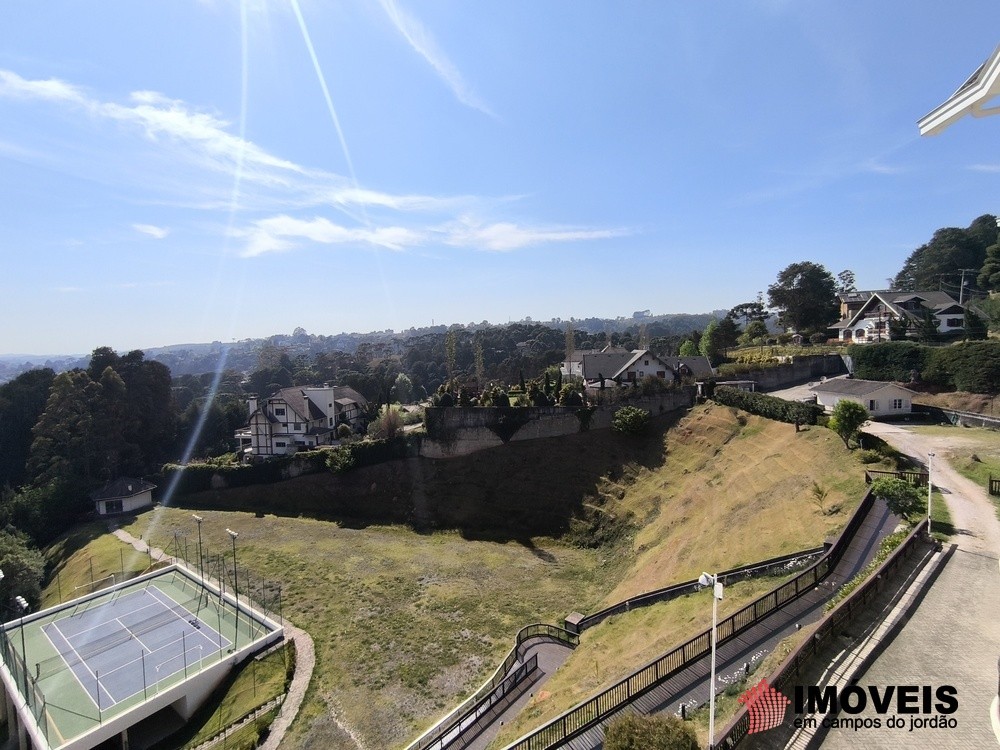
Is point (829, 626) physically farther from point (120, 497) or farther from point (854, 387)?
point (120, 497)

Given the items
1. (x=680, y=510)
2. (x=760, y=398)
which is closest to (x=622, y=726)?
(x=680, y=510)

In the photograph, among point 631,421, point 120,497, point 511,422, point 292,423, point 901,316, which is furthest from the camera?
point 292,423

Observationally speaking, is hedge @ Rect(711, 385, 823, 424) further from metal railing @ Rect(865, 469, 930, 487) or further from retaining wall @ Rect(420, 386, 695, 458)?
metal railing @ Rect(865, 469, 930, 487)

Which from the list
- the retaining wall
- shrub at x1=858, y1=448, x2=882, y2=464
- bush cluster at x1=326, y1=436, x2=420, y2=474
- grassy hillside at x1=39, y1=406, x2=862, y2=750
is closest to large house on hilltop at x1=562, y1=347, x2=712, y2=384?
the retaining wall

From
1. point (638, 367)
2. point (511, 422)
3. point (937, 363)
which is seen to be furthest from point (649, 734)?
point (937, 363)

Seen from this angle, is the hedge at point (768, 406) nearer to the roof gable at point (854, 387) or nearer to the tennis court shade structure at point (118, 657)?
the roof gable at point (854, 387)
